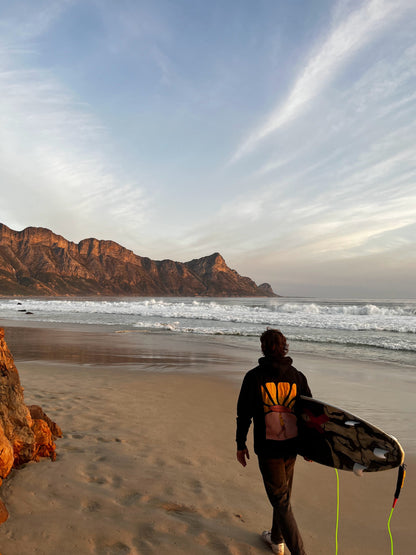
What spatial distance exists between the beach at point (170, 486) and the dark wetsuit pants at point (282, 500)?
1.24 feet

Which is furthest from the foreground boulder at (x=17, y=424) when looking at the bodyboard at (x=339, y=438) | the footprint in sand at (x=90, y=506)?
the bodyboard at (x=339, y=438)

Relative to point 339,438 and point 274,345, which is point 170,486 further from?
point 274,345

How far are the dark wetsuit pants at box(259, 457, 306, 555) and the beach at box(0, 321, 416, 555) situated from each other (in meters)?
0.38

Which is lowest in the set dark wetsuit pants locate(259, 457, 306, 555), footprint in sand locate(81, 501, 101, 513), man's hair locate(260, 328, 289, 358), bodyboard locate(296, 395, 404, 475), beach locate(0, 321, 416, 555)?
beach locate(0, 321, 416, 555)

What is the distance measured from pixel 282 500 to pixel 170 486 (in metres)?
1.50

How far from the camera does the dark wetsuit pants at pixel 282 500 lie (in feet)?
8.08

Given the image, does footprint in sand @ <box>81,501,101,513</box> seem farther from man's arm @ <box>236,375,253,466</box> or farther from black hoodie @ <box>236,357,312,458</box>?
black hoodie @ <box>236,357,312,458</box>

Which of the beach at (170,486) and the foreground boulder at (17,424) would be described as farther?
the foreground boulder at (17,424)

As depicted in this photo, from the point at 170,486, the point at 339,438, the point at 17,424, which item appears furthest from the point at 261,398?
the point at 17,424

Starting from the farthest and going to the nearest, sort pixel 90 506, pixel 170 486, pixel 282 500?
pixel 170 486, pixel 90 506, pixel 282 500

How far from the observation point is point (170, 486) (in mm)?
3557

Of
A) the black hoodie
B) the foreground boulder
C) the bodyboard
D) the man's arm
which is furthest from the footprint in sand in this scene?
the bodyboard

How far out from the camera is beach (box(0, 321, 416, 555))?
2.73 meters

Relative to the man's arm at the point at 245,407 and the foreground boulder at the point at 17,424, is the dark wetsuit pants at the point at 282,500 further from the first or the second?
the foreground boulder at the point at 17,424
